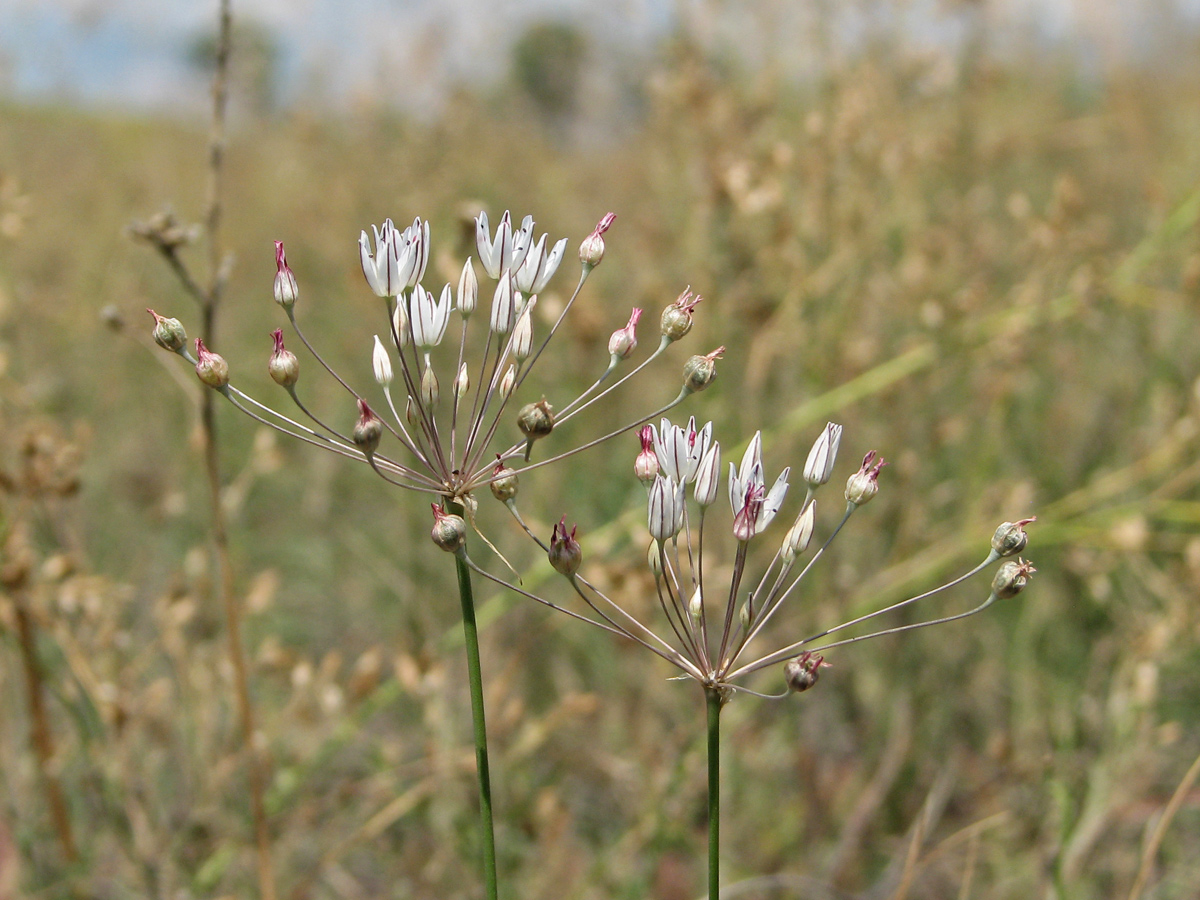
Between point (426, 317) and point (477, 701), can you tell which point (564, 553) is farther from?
point (426, 317)

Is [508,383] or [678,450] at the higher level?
[508,383]

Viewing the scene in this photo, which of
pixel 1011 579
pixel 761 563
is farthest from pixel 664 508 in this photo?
pixel 761 563

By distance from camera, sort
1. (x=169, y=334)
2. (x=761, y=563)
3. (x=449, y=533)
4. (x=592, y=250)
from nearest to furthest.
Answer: (x=449, y=533)
(x=169, y=334)
(x=592, y=250)
(x=761, y=563)

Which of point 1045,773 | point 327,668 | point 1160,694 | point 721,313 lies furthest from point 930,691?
point 327,668

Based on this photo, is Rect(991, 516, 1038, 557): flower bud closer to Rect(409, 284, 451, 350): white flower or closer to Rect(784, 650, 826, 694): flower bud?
Rect(784, 650, 826, 694): flower bud

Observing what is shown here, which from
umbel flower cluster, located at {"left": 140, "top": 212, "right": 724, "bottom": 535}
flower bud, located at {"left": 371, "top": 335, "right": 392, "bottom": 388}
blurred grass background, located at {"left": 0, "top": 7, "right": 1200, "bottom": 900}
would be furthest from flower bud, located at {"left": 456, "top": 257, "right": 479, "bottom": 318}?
blurred grass background, located at {"left": 0, "top": 7, "right": 1200, "bottom": 900}

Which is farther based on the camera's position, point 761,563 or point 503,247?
point 761,563
